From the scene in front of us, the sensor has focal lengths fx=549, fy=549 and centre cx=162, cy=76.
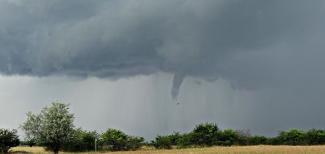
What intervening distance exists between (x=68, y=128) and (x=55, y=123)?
267 centimetres

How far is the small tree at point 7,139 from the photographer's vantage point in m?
113

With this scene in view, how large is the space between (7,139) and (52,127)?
16.6 meters

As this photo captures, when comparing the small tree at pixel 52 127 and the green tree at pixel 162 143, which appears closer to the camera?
the small tree at pixel 52 127

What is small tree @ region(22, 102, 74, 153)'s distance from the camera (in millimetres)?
102188

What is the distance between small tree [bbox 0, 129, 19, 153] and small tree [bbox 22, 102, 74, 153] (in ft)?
39.5

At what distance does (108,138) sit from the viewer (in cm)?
13750

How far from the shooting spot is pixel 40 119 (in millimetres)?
103875

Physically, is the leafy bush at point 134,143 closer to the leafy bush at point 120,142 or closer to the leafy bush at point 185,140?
the leafy bush at point 120,142

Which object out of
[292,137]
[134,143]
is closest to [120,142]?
[134,143]

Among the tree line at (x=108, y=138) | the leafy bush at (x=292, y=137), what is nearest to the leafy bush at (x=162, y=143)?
the tree line at (x=108, y=138)

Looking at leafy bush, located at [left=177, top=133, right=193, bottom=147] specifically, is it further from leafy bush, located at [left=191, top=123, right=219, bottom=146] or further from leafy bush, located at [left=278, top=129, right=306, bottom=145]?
leafy bush, located at [left=278, top=129, right=306, bottom=145]

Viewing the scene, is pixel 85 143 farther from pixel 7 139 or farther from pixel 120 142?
pixel 7 139

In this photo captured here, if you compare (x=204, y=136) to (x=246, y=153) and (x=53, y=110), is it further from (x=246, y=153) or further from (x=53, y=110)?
(x=246, y=153)

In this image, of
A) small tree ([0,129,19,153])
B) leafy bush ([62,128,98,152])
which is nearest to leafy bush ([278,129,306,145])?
leafy bush ([62,128,98,152])
